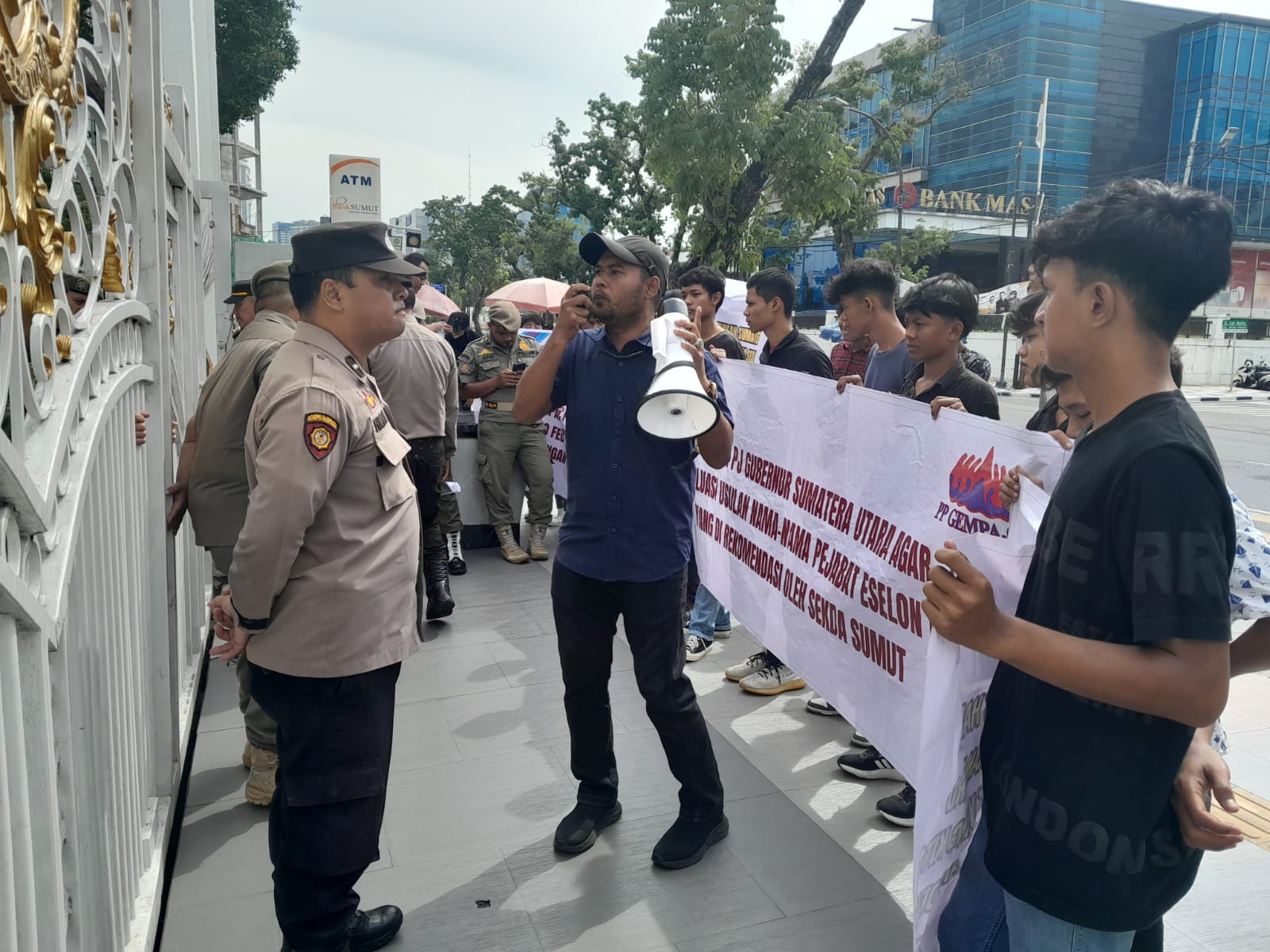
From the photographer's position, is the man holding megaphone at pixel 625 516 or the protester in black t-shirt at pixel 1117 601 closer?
the protester in black t-shirt at pixel 1117 601

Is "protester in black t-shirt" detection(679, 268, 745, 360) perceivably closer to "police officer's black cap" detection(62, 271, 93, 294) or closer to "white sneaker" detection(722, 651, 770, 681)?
"white sneaker" detection(722, 651, 770, 681)

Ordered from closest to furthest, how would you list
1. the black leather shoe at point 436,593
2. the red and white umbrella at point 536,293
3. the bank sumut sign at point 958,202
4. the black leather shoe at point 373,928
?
the black leather shoe at point 373,928
the black leather shoe at point 436,593
the red and white umbrella at point 536,293
the bank sumut sign at point 958,202

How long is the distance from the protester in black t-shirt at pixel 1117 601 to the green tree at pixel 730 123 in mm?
9458

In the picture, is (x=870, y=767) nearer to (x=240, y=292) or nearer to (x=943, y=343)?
(x=943, y=343)

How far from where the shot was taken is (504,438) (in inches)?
272

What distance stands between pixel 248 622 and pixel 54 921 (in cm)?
79

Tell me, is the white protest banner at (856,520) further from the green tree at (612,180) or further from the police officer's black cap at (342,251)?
the green tree at (612,180)

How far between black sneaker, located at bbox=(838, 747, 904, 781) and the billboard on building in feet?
26.3

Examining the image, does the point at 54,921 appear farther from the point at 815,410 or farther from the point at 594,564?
the point at 815,410

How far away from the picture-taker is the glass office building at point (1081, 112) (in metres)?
47.5

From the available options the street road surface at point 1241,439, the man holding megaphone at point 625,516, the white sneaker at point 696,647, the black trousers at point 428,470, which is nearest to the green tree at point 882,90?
the street road surface at point 1241,439

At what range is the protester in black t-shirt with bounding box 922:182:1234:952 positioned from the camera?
130cm

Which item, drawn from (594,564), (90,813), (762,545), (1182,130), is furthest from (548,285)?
(1182,130)

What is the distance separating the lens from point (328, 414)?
2143 mm
